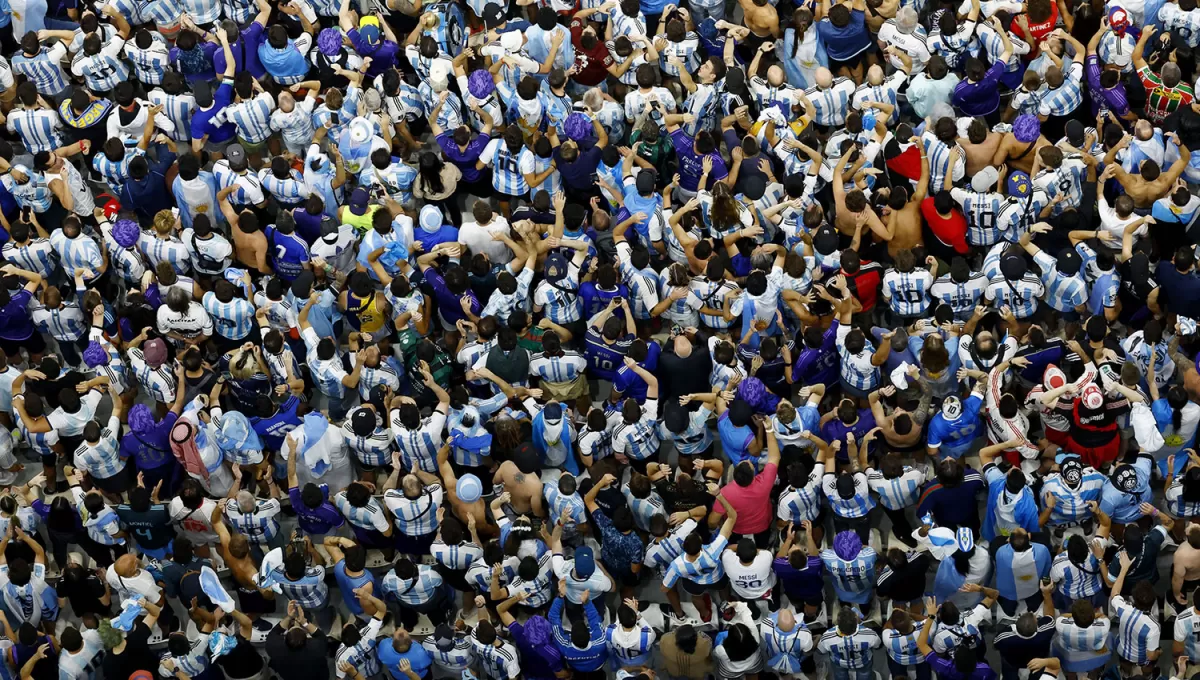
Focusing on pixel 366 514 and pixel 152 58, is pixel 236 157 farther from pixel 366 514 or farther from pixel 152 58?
pixel 366 514

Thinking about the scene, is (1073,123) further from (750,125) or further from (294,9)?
(294,9)

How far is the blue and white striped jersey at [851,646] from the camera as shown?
756 inches

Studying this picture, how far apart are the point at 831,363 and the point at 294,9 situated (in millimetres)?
7688

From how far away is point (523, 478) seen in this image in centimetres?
2030

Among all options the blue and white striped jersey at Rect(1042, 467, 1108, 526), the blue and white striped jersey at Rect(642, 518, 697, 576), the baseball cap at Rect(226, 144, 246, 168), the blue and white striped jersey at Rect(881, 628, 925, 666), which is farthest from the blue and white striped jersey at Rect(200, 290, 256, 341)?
the blue and white striped jersey at Rect(1042, 467, 1108, 526)

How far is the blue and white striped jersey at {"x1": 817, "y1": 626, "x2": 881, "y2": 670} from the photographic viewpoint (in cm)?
1920

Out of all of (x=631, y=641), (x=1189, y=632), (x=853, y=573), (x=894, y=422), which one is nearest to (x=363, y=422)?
(x=631, y=641)

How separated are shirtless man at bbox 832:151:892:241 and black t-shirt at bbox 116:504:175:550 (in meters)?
7.44

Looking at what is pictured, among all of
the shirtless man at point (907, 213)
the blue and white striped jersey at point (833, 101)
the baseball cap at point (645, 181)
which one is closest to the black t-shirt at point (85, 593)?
the baseball cap at point (645, 181)

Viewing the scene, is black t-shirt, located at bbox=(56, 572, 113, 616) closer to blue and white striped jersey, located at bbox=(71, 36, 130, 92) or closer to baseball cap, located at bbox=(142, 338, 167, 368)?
baseball cap, located at bbox=(142, 338, 167, 368)

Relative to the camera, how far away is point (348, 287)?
2188 cm

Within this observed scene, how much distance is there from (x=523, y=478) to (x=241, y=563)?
284cm

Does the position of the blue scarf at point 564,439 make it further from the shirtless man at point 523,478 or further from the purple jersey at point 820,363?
the purple jersey at point 820,363

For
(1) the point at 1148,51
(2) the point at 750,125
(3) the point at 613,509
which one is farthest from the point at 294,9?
(1) the point at 1148,51
